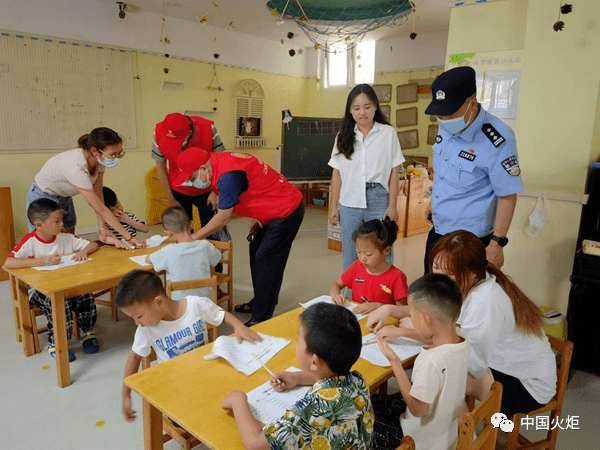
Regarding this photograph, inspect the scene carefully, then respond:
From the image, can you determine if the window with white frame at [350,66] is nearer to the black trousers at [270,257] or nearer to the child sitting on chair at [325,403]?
the black trousers at [270,257]

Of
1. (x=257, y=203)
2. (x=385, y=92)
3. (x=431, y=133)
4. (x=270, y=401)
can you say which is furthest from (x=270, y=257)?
(x=385, y=92)

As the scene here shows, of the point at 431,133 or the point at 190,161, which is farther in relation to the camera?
the point at 431,133

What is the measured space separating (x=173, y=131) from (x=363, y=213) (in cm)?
141

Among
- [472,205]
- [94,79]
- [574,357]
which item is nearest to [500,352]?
[472,205]

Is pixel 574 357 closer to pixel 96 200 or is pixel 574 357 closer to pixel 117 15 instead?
pixel 96 200

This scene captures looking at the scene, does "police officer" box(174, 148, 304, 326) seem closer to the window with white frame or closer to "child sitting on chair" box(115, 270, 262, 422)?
"child sitting on chair" box(115, 270, 262, 422)

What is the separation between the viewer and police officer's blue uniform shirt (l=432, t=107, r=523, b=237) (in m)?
1.99

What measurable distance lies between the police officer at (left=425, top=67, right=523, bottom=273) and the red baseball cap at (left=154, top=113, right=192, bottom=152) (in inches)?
69.2

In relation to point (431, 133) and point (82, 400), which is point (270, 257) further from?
point (431, 133)

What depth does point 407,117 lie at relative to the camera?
7285 mm

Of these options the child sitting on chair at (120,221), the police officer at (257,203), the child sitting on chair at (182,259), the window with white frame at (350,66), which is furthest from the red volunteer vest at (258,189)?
the window with white frame at (350,66)

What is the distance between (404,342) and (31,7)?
216 inches

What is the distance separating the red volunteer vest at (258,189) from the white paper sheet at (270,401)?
1.47m

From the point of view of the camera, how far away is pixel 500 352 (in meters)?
1.57
